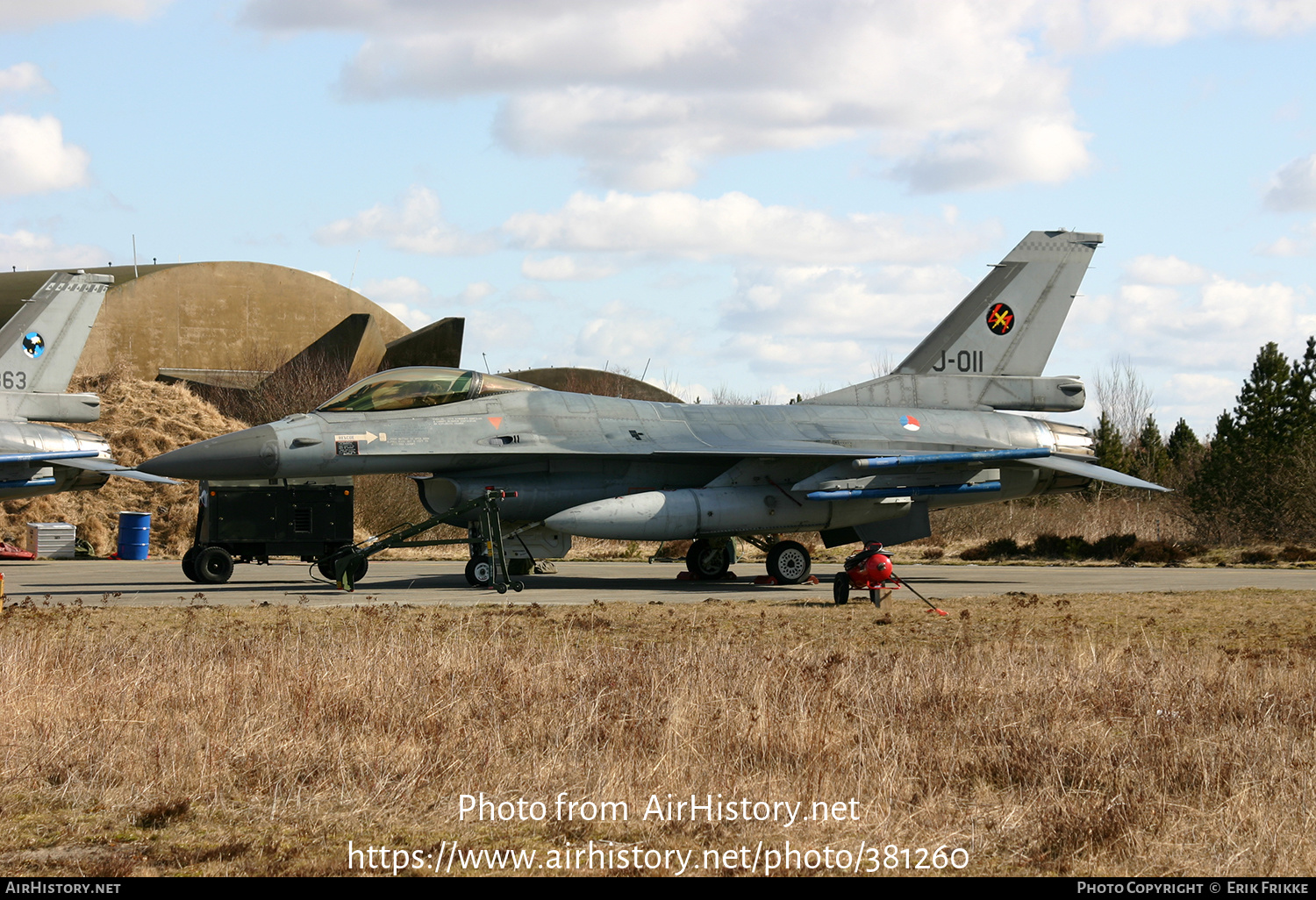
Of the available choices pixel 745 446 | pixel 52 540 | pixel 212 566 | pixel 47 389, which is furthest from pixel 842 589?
pixel 52 540

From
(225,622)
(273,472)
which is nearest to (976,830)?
(225,622)

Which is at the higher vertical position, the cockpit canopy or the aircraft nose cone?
the cockpit canopy

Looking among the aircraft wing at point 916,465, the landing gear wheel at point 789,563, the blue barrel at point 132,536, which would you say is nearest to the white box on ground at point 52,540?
the blue barrel at point 132,536

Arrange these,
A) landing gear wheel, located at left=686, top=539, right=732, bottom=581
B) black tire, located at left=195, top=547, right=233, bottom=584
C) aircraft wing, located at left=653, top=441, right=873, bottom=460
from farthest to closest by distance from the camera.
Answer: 1. landing gear wheel, located at left=686, top=539, right=732, bottom=581
2. black tire, located at left=195, top=547, right=233, bottom=584
3. aircraft wing, located at left=653, top=441, right=873, bottom=460

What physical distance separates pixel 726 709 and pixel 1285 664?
15.5 feet

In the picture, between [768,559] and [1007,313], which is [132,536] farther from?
[1007,313]

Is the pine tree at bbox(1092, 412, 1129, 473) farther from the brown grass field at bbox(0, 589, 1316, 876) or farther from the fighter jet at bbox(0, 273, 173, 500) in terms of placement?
the brown grass field at bbox(0, 589, 1316, 876)

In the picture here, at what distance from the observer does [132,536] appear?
27.4 meters

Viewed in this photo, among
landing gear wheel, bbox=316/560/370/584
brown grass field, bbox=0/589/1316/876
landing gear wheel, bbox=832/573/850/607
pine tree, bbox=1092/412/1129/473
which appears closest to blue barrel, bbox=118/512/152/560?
landing gear wheel, bbox=316/560/370/584

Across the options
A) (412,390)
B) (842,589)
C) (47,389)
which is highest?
(47,389)

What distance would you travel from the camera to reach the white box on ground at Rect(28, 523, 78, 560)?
89.6 feet

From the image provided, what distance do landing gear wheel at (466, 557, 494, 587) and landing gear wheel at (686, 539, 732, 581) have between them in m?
3.62

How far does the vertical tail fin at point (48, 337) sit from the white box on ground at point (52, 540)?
5.77 metres

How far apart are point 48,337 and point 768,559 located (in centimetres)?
1420
